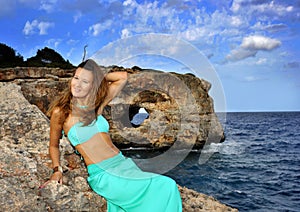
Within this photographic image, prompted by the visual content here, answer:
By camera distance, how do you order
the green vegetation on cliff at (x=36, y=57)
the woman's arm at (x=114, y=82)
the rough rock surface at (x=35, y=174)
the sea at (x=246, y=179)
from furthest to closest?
the green vegetation on cliff at (x=36, y=57) < the sea at (x=246, y=179) < the woman's arm at (x=114, y=82) < the rough rock surface at (x=35, y=174)

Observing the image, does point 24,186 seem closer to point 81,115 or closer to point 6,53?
point 81,115

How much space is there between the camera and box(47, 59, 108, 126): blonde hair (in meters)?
3.17

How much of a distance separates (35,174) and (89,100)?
2.90 feet

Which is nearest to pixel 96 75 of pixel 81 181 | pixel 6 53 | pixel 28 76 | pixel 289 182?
pixel 81 181

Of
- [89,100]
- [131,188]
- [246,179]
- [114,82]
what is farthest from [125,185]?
[246,179]

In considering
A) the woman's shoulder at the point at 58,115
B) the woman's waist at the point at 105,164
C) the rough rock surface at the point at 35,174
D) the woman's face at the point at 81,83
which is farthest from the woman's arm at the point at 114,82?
the rough rock surface at the point at 35,174

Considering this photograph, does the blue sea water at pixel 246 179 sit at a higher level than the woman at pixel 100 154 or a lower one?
lower

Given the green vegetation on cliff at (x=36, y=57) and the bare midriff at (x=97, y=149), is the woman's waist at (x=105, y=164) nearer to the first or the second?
the bare midriff at (x=97, y=149)

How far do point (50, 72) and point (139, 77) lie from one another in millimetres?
5911

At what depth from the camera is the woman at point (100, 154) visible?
9.00 feet

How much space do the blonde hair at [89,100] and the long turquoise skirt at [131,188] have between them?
52 cm

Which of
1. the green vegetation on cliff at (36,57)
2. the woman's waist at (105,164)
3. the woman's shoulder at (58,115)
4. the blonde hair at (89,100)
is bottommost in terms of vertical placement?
the woman's waist at (105,164)

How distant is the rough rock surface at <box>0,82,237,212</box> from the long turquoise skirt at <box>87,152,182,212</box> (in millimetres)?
221

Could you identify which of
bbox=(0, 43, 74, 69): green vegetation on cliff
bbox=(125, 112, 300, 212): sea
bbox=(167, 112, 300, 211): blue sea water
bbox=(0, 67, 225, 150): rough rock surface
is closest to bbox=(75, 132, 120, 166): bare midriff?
bbox=(125, 112, 300, 212): sea
